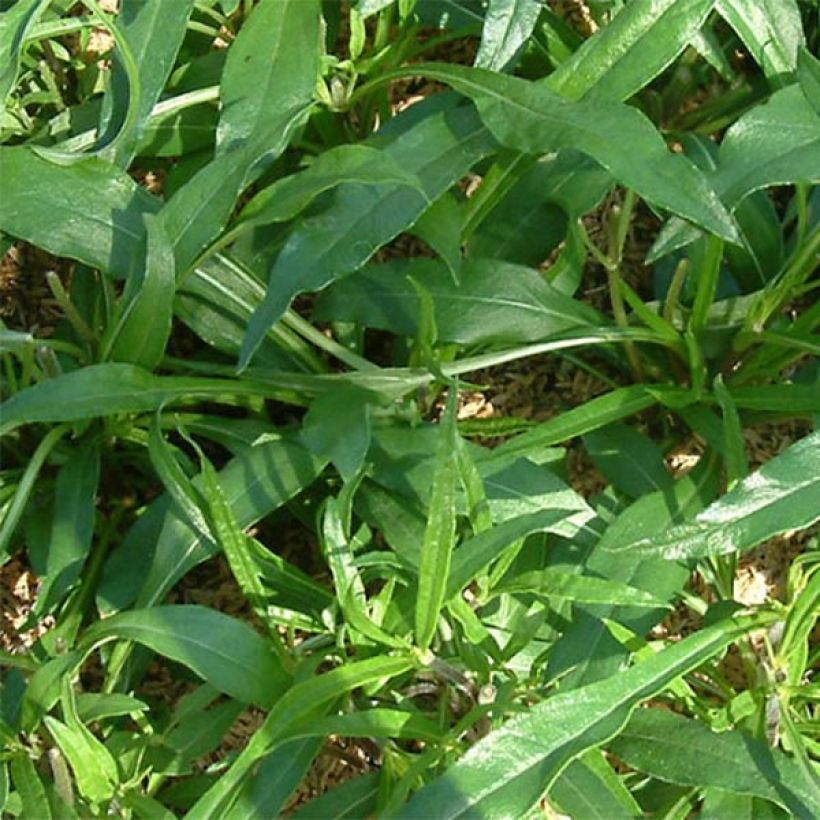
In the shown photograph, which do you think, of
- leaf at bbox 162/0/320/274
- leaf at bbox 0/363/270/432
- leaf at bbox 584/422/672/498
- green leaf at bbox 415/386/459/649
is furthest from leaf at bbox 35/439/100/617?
leaf at bbox 584/422/672/498

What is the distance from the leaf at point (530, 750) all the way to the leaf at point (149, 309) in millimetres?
406

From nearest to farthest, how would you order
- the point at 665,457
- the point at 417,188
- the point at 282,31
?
the point at 417,188, the point at 282,31, the point at 665,457

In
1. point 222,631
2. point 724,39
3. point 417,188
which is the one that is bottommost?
point 222,631

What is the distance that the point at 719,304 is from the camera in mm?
1229

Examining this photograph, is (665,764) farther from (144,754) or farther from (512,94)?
(512,94)

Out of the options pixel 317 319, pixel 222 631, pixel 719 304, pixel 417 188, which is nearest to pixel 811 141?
pixel 719 304

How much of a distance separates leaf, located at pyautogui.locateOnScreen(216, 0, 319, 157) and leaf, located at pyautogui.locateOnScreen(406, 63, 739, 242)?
4.5 inches

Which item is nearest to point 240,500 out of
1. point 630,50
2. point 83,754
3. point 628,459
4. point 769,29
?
point 83,754

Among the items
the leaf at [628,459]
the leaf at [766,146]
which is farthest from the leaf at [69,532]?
the leaf at [766,146]

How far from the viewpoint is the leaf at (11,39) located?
1031mm

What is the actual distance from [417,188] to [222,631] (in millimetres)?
368

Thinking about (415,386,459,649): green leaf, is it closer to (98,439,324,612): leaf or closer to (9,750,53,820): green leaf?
(98,439,324,612): leaf

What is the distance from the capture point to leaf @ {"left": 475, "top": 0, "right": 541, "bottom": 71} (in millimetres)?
1103

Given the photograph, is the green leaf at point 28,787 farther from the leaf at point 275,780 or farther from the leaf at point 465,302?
the leaf at point 465,302
